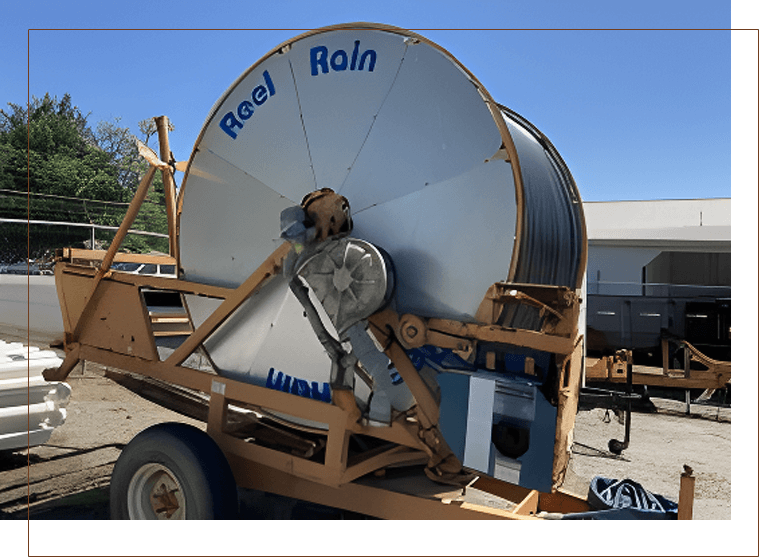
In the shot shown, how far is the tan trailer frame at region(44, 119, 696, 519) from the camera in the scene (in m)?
3.02

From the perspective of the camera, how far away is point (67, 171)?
920 inches

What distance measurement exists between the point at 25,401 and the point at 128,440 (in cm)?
179

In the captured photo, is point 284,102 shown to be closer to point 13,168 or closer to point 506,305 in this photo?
point 506,305

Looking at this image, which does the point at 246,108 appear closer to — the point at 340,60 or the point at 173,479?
the point at 340,60

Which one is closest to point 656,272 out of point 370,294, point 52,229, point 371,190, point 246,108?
point 371,190

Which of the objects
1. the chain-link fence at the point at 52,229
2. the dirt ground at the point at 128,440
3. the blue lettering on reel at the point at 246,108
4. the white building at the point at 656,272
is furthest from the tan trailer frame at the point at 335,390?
the chain-link fence at the point at 52,229

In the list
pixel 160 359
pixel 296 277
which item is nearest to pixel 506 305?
pixel 296 277

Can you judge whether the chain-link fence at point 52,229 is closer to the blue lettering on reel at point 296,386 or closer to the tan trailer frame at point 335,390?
the tan trailer frame at point 335,390

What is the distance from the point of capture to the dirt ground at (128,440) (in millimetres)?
5184

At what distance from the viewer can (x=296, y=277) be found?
3295 mm

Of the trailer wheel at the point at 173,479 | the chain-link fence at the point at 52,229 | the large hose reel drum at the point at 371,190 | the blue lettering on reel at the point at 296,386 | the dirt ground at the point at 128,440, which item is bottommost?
the dirt ground at the point at 128,440

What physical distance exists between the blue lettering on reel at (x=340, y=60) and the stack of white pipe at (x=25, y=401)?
12.2ft

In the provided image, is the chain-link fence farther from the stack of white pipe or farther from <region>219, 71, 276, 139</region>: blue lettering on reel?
<region>219, 71, 276, 139</region>: blue lettering on reel

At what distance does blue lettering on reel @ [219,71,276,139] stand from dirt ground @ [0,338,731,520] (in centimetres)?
282
